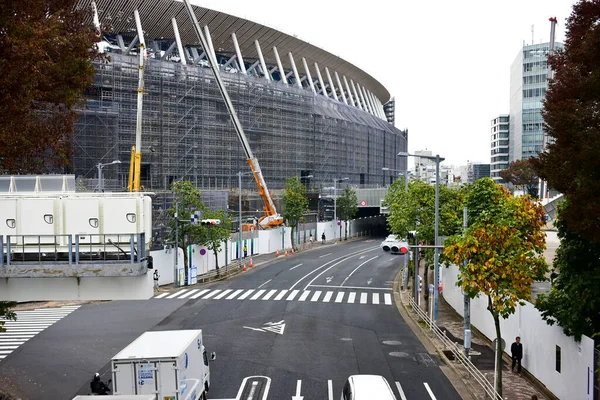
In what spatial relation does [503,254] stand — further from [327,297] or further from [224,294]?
[224,294]

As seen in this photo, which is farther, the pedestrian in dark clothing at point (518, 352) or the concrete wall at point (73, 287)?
the pedestrian in dark clothing at point (518, 352)

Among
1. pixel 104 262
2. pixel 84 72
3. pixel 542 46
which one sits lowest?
pixel 104 262

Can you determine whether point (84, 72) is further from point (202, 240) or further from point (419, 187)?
point (202, 240)

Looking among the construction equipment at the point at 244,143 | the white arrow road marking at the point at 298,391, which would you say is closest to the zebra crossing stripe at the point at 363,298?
the white arrow road marking at the point at 298,391

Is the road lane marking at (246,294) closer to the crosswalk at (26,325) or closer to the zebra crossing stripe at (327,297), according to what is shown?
the zebra crossing stripe at (327,297)

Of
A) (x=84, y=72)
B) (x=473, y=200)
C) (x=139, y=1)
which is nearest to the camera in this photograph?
(x=84, y=72)

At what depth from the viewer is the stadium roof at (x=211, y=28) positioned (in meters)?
64.9

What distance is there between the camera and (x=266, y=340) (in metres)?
26.5

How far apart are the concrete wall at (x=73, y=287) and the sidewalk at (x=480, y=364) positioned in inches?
455

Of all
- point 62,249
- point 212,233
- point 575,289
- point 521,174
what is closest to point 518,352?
point 575,289

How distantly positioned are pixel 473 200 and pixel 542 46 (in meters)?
112

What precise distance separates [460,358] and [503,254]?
745 centimetres

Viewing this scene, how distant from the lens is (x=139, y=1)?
64.5 meters

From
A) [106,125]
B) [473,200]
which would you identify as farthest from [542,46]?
[473,200]
